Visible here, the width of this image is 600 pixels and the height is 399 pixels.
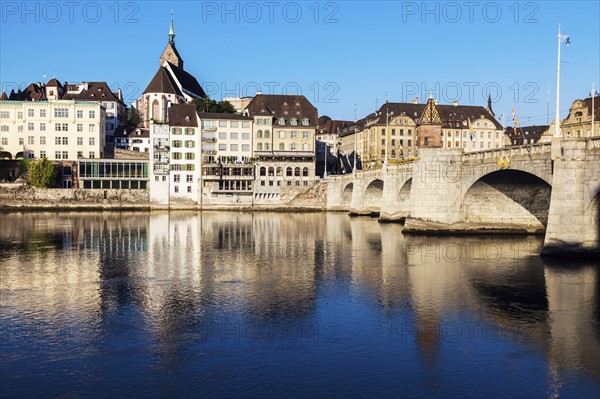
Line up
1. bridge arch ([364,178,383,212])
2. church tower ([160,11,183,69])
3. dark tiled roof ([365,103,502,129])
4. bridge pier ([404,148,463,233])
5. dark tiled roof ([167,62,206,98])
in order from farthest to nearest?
church tower ([160,11,183,69]) < dark tiled roof ([167,62,206,98]) < dark tiled roof ([365,103,502,129]) < bridge arch ([364,178,383,212]) < bridge pier ([404,148,463,233])

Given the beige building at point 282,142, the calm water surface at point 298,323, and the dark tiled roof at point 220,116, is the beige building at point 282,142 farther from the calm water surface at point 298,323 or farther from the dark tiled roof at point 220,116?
the calm water surface at point 298,323

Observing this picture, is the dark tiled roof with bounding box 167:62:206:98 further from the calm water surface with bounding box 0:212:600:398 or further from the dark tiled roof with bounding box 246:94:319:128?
the calm water surface with bounding box 0:212:600:398

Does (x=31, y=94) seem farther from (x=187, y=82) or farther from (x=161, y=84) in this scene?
(x=187, y=82)

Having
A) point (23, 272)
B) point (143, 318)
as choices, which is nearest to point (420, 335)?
point (143, 318)

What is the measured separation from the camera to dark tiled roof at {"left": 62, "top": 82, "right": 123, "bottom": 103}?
5856 inches

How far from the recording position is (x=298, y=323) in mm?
29344

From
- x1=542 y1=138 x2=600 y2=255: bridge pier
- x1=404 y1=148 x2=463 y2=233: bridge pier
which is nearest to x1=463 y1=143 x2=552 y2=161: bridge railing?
x1=404 y1=148 x2=463 y2=233: bridge pier

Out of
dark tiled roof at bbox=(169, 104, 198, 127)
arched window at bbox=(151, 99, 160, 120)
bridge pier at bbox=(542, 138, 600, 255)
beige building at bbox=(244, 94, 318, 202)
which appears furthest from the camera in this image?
arched window at bbox=(151, 99, 160, 120)

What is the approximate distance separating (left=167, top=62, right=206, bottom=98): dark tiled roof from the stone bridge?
312 feet

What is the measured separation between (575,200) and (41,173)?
104 meters

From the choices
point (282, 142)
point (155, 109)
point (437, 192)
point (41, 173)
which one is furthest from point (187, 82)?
point (437, 192)

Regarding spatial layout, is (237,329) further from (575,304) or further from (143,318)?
(575,304)

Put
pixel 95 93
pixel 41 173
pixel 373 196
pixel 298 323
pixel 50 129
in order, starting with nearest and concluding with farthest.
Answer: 1. pixel 298 323
2. pixel 373 196
3. pixel 41 173
4. pixel 50 129
5. pixel 95 93

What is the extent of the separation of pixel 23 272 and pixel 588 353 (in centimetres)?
3646
